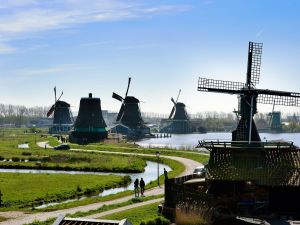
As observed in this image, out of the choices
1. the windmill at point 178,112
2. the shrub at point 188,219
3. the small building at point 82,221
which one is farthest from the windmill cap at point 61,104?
the small building at point 82,221

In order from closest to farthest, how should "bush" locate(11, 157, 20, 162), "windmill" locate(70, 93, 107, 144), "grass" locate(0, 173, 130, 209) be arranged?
"grass" locate(0, 173, 130, 209) → "bush" locate(11, 157, 20, 162) → "windmill" locate(70, 93, 107, 144)

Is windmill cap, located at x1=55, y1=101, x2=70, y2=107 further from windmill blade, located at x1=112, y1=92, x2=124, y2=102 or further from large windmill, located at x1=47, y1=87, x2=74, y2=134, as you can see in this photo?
windmill blade, located at x1=112, y1=92, x2=124, y2=102

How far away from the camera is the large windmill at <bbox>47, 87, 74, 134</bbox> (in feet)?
467

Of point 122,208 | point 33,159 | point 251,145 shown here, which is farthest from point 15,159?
point 251,145

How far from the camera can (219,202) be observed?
2809cm

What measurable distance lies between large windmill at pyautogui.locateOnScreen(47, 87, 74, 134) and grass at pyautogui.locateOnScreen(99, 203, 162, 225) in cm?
11343

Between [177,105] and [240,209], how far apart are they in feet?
517

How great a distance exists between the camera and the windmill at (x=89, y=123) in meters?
106

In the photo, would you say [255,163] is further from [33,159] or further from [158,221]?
[33,159]

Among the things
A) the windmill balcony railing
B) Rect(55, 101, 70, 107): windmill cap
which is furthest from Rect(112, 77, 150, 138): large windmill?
the windmill balcony railing

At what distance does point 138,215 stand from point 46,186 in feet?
55.6

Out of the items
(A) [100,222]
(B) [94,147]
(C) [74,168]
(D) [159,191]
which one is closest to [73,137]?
(B) [94,147]

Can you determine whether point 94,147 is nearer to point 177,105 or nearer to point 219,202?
point 219,202

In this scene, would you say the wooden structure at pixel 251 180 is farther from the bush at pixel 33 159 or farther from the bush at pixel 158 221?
the bush at pixel 33 159
